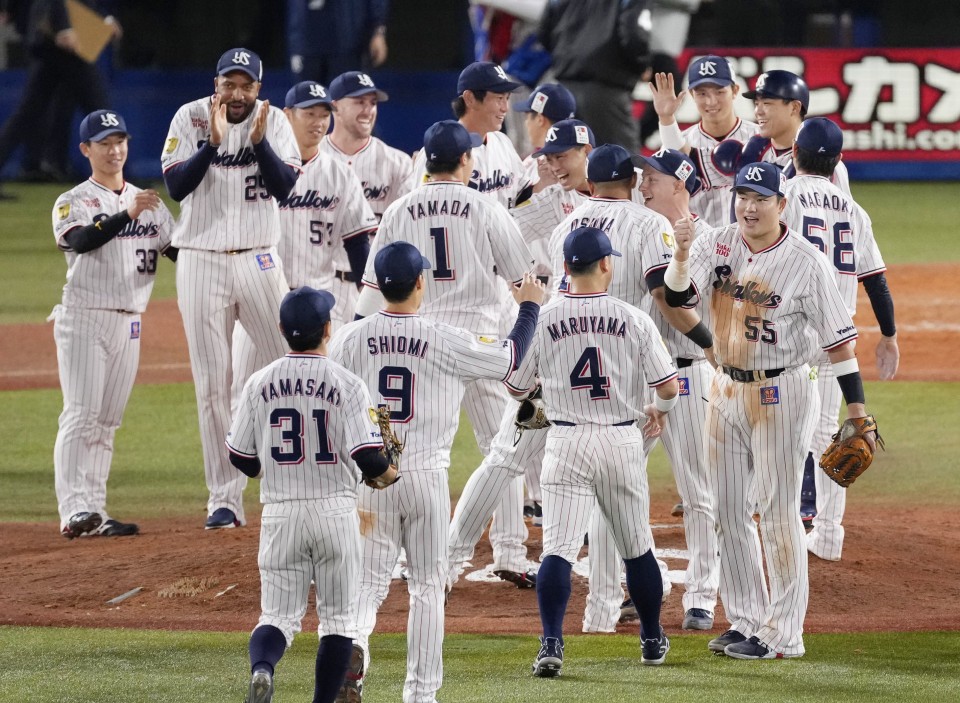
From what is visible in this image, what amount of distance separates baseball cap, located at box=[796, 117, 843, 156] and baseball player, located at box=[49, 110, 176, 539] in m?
3.17

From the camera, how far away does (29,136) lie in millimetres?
18703

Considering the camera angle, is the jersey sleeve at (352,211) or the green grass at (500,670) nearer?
the green grass at (500,670)

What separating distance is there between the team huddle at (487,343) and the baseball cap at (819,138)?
0.04ft

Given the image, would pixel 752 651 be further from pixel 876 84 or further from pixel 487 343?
pixel 876 84

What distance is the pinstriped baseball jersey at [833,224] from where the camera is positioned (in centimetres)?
696

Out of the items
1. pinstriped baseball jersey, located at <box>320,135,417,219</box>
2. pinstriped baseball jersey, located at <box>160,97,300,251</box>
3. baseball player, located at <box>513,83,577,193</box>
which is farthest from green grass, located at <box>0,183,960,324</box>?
baseball player, located at <box>513,83,577,193</box>

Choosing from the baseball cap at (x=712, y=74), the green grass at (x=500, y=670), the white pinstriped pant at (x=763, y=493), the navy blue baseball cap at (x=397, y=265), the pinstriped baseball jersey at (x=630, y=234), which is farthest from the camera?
the baseball cap at (x=712, y=74)

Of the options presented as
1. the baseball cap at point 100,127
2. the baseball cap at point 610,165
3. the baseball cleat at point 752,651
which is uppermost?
the baseball cap at point 100,127

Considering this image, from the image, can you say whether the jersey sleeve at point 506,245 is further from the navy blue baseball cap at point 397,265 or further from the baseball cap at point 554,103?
the baseball cap at point 554,103

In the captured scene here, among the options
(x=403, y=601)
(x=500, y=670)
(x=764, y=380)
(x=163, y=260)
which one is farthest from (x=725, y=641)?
(x=163, y=260)

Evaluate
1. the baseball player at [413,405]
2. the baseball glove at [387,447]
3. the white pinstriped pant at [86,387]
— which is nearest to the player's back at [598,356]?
the baseball player at [413,405]

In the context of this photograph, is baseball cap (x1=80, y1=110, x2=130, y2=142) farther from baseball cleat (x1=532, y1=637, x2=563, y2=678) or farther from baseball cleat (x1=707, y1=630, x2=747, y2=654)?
baseball cleat (x1=707, y1=630, x2=747, y2=654)

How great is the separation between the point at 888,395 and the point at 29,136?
11.3 metres

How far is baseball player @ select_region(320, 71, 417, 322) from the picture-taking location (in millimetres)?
8781
